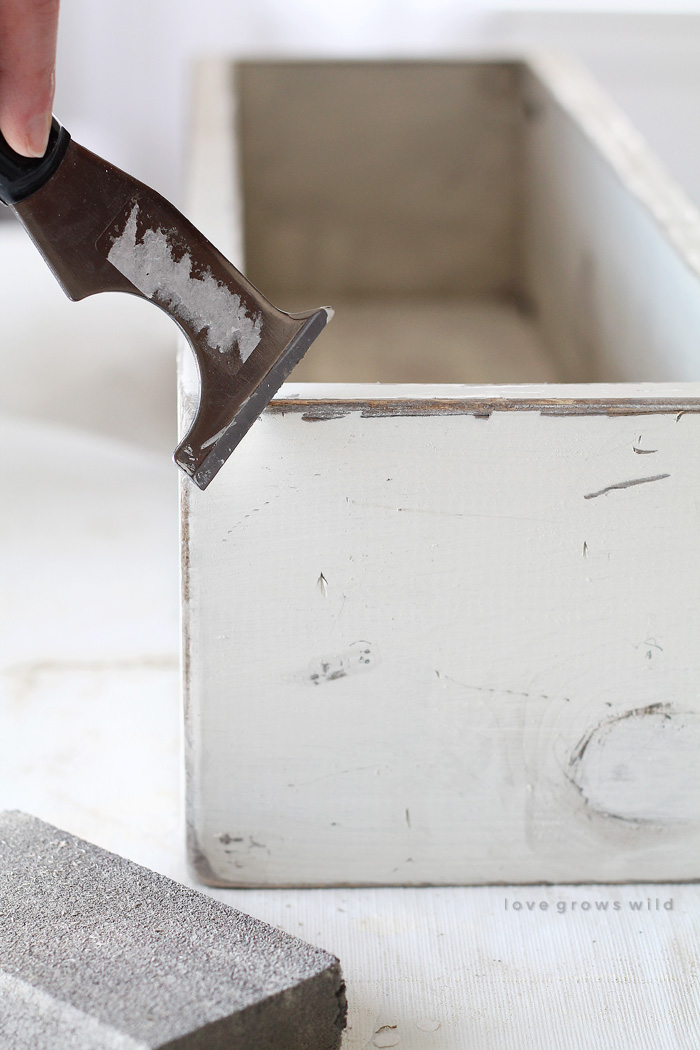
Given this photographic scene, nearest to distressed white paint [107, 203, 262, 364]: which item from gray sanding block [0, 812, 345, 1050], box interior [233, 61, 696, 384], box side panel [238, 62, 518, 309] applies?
gray sanding block [0, 812, 345, 1050]

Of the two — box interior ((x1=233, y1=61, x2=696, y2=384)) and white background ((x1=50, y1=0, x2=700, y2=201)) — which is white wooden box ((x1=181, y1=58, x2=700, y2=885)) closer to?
box interior ((x1=233, y1=61, x2=696, y2=384))

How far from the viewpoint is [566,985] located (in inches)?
28.7

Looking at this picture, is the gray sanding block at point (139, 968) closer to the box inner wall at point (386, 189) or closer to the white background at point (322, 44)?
the box inner wall at point (386, 189)

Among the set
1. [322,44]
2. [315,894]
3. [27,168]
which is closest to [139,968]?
[315,894]

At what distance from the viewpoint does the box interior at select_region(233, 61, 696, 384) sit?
6.04 feet

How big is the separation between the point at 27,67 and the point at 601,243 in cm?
92

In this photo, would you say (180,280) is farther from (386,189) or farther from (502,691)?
(386,189)

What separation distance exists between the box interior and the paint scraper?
3.57 ft

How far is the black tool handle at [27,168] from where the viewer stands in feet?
2.07

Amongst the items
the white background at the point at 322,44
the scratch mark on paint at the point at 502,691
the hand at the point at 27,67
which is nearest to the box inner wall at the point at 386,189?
the scratch mark on paint at the point at 502,691

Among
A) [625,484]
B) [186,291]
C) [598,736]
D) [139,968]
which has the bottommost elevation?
[139,968]

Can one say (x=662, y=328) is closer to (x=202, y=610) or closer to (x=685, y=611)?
(x=685, y=611)

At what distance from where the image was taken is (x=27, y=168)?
638 mm

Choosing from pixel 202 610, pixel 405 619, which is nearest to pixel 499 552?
pixel 405 619
